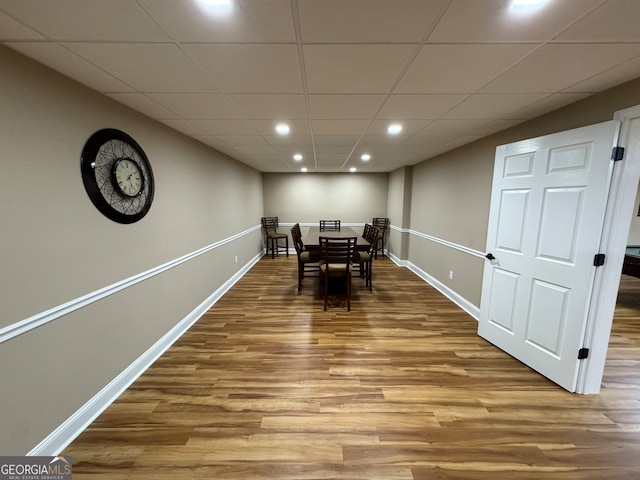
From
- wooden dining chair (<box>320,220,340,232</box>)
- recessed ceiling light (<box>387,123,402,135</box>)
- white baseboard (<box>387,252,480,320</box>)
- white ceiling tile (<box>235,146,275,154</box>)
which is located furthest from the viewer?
wooden dining chair (<box>320,220,340,232</box>)

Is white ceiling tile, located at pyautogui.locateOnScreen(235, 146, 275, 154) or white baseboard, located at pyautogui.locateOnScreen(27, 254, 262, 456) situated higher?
white ceiling tile, located at pyautogui.locateOnScreen(235, 146, 275, 154)

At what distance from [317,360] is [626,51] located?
9.22 feet

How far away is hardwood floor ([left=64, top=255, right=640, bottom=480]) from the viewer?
1420 mm

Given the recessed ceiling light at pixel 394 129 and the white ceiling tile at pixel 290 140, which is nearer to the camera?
the recessed ceiling light at pixel 394 129

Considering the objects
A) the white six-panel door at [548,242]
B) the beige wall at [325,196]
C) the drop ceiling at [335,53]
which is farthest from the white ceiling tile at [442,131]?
the beige wall at [325,196]

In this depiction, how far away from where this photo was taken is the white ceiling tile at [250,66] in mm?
1264

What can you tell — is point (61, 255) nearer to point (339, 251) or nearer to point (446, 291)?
point (339, 251)

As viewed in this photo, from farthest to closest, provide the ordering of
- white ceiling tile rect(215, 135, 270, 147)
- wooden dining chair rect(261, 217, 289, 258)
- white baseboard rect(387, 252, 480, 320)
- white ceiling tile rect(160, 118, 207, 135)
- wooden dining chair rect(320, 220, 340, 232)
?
wooden dining chair rect(261, 217, 289, 258) → wooden dining chair rect(320, 220, 340, 232) → white baseboard rect(387, 252, 480, 320) → white ceiling tile rect(215, 135, 270, 147) → white ceiling tile rect(160, 118, 207, 135)

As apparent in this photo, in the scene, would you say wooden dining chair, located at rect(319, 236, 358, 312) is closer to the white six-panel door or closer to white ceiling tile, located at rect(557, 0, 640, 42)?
the white six-panel door

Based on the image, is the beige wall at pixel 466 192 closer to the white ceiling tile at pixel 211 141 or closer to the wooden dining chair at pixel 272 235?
the wooden dining chair at pixel 272 235

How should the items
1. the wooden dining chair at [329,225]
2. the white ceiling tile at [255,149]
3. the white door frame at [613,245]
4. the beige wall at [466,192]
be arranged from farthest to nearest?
the wooden dining chair at [329,225] < the white ceiling tile at [255,149] < the beige wall at [466,192] < the white door frame at [613,245]

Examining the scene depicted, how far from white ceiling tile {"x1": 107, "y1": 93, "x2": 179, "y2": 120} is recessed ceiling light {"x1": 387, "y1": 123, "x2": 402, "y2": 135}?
2.04 meters

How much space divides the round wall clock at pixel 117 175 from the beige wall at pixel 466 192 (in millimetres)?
3523

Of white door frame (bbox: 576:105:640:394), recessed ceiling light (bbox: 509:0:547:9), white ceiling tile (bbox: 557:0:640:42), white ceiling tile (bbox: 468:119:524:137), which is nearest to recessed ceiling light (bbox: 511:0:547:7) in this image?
recessed ceiling light (bbox: 509:0:547:9)
